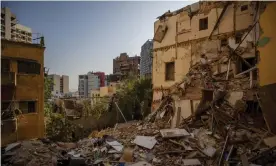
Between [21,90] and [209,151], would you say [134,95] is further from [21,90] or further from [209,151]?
[209,151]

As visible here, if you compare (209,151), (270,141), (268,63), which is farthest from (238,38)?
(209,151)

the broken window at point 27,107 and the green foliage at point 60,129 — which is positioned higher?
the broken window at point 27,107

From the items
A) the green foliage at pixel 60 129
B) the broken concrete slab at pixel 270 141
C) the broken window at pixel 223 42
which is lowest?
the green foliage at pixel 60 129

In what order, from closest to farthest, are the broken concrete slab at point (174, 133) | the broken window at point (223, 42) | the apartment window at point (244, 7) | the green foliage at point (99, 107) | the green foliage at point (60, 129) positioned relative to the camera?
the broken concrete slab at point (174, 133) → the apartment window at point (244, 7) → the broken window at point (223, 42) → the green foliage at point (60, 129) → the green foliage at point (99, 107)

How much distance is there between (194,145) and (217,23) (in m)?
6.89

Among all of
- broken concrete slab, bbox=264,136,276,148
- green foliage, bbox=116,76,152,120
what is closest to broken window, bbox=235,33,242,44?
broken concrete slab, bbox=264,136,276,148

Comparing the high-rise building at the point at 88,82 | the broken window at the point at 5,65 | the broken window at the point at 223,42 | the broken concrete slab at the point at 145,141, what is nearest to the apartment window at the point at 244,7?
the broken window at the point at 223,42

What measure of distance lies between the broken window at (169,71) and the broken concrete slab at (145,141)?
5958mm

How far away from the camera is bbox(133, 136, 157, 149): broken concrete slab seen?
26.7 ft

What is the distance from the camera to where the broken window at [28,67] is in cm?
1388

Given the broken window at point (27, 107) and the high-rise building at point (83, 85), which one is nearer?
the broken window at point (27, 107)

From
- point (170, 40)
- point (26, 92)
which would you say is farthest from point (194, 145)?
point (26, 92)

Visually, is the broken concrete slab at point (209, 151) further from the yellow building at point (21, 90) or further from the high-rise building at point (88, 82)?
the high-rise building at point (88, 82)

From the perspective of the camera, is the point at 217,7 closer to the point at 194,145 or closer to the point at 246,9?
the point at 246,9
